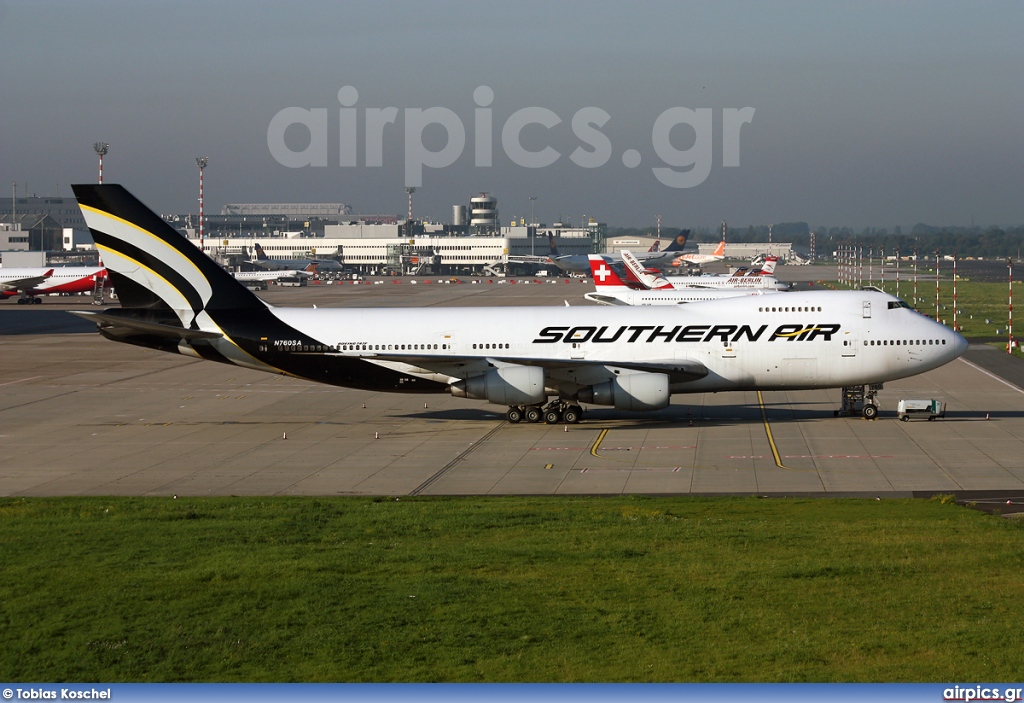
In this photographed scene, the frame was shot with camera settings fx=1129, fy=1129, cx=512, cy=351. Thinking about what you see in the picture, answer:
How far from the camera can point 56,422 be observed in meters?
46.2

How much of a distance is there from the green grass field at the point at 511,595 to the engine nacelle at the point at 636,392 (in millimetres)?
16158

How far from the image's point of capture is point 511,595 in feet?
60.4

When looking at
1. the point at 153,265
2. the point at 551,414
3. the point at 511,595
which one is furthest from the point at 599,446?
the point at 511,595

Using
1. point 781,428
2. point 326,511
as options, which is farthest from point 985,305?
point 326,511

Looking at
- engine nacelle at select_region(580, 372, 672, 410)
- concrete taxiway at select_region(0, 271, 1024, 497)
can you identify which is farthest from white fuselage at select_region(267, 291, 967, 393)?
concrete taxiway at select_region(0, 271, 1024, 497)

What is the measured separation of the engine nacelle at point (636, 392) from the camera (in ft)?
141

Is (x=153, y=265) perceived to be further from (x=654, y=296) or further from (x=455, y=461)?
(x=654, y=296)

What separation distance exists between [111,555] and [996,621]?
15469 millimetres

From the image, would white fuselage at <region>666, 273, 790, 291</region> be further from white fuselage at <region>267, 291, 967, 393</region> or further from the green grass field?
the green grass field

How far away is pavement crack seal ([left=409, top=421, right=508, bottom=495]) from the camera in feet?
106

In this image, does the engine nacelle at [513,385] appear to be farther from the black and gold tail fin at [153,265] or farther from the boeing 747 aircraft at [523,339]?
the black and gold tail fin at [153,265]

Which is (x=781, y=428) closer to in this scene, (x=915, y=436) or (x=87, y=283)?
(x=915, y=436)

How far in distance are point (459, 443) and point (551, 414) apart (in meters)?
5.88

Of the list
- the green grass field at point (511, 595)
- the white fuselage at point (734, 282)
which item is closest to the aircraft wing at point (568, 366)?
the green grass field at point (511, 595)
